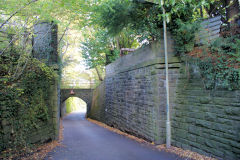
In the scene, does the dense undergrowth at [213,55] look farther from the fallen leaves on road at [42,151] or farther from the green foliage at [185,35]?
the fallen leaves on road at [42,151]

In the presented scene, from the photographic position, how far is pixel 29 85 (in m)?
6.29

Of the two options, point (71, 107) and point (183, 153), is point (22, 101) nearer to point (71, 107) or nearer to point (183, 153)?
point (183, 153)

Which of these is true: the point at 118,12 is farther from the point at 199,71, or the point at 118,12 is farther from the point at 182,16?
the point at 199,71

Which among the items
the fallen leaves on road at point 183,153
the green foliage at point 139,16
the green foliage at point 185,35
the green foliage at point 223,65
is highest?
the green foliage at point 139,16

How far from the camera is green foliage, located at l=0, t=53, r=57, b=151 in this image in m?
5.23

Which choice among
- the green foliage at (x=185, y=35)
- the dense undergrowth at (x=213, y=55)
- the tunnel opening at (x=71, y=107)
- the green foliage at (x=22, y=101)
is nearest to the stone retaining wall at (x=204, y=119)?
the dense undergrowth at (x=213, y=55)

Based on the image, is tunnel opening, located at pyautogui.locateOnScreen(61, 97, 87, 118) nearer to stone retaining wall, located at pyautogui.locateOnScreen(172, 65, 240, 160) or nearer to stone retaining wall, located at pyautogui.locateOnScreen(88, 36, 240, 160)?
stone retaining wall, located at pyautogui.locateOnScreen(88, 36, 240, 160)

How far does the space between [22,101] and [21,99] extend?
2.8 inches

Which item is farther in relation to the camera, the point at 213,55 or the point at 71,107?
the point at 71,107

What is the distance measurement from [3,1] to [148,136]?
287 inches

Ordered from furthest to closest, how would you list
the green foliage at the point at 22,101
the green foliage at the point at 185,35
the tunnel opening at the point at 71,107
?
the tunnel opening at the point at 71,107
the green foliage at the point at 185,35
the green foliage at the point at 22,101

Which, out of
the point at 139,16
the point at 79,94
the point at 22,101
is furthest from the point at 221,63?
the point at 79,94

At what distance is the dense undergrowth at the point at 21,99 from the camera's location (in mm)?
5230

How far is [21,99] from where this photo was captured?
5.86 meters
